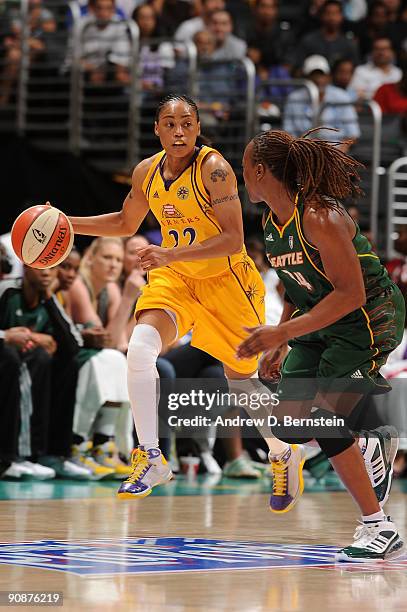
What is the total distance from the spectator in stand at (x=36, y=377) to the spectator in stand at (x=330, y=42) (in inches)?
246

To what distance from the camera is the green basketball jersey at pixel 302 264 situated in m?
4.52

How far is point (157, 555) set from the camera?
4.56 metres

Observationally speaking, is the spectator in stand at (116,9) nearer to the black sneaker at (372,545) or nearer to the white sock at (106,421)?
the white sock at (106,421)

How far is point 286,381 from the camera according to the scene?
15.3 ft

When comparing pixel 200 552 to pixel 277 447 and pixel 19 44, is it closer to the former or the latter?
pixel 277 447

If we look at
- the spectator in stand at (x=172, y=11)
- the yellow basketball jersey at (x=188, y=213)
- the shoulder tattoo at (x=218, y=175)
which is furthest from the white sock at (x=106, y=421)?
the spectator in stand at (x=172, y=11)

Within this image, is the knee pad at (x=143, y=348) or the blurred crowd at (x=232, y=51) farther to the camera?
the blurred crowd at (x=232, y=51)

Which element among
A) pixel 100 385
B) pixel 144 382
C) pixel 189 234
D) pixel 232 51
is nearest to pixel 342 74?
pixel 232 51

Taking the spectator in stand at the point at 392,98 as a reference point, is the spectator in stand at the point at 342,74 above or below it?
above

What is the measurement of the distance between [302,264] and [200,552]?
1229 mm

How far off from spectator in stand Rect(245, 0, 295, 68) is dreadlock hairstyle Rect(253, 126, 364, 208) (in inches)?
334

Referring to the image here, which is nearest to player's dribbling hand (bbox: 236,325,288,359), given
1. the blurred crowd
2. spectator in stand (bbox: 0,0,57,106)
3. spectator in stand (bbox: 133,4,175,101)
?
the blurred crowd

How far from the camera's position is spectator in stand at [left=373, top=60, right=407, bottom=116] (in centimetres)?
1236

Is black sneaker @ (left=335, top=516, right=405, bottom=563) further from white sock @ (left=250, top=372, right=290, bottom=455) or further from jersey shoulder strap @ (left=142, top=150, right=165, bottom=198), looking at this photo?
jersey shoulder strap @ (left=142, top=150, right=165, bottom=198)
